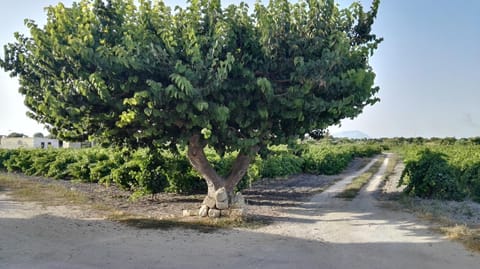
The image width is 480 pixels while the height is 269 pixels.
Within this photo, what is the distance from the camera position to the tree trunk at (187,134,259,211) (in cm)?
996

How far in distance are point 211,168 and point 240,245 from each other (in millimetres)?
3476

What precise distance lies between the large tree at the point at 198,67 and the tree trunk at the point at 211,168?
2.27ft

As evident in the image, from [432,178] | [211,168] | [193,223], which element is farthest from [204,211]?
[432,178]

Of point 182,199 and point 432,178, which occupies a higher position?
point 432,178

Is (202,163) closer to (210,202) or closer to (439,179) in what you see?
(210,202)

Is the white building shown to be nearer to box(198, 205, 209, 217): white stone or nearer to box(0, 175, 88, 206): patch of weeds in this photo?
box(0, 175, 88, 206): patch of weeds

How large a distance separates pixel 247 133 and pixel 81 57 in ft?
12.3

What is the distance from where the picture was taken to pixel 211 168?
10.5 meters

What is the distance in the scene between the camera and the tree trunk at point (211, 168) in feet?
32.7

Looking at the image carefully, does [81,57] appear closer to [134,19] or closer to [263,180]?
[134,19]

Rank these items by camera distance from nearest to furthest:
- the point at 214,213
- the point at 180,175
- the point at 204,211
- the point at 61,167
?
the point at 214,213, the point at 204,211, the point at 180,175, the point at 61,167

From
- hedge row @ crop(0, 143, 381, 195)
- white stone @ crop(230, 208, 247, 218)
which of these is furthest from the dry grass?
hedge row @ crop(0, 143, 381, 195)

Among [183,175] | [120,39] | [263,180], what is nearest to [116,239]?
[120,39]

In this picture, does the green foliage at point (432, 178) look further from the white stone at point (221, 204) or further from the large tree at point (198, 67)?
the white stone at point (221, 204)
